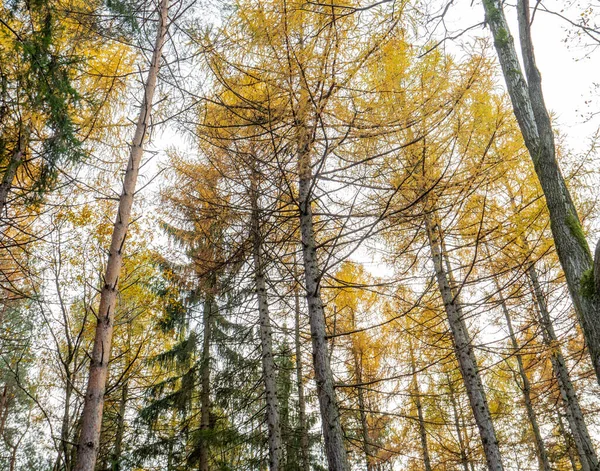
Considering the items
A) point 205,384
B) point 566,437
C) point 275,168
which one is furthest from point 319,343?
point 566,437

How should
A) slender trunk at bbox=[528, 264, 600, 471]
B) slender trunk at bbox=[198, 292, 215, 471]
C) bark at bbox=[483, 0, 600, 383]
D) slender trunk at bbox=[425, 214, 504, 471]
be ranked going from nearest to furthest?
bark at bbox=[483, 0, 600, 383]
slender trunk at bbox=[425, 214, 504, 471]
slender trunk at bbox=[528, 264, 600, 471]
slender trunk at bbox=[198, 292, 215, 471]

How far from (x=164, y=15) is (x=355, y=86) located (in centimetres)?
269

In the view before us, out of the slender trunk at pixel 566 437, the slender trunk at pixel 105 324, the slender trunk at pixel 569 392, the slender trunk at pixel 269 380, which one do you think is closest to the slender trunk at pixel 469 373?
the slender trunk at pixel 569 392

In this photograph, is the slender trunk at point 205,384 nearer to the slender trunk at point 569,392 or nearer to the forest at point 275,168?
the forest at point 275,168

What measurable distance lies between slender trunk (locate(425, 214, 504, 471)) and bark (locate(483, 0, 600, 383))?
6.17 ft

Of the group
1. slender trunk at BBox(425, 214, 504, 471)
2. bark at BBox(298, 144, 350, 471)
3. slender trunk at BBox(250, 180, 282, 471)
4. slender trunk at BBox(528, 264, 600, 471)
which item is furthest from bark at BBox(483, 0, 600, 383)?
slender trunk at BBox(250, 180, 282, 471)

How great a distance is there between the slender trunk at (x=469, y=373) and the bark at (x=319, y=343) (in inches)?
93.8

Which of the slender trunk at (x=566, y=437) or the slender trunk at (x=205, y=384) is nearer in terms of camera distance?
the slender trunk at (x=205, y=384)

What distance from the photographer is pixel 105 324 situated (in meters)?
3.15

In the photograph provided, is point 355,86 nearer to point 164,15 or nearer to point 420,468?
point 164,15

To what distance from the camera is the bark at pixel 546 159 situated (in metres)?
3.24

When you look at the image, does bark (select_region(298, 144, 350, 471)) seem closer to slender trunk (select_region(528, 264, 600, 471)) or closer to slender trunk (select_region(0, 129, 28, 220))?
slender trunk (select_region(528, 264, 600, 471))

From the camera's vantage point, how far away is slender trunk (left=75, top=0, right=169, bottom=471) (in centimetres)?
275

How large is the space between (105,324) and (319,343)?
1.94m
